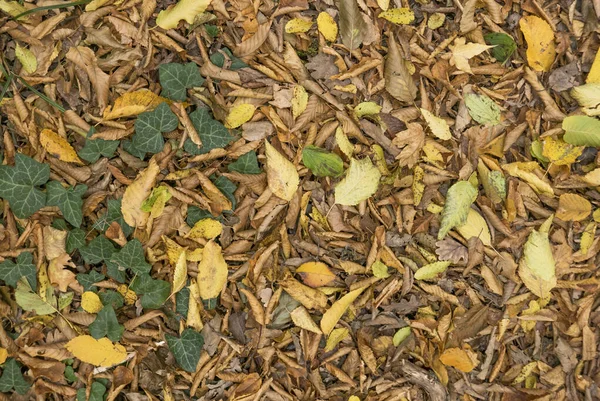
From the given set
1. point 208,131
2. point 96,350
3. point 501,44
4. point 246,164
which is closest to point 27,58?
point 208,131

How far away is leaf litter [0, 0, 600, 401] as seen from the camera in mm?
1332

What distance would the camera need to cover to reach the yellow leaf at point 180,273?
132cm

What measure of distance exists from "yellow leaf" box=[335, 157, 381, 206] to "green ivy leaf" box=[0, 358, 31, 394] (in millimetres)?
980

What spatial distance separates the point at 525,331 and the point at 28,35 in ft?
5.10

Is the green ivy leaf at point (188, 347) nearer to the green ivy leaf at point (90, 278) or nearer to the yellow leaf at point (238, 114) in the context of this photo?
the green ivy leaf at point (90, 278)

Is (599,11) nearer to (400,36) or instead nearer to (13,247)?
(400,36)

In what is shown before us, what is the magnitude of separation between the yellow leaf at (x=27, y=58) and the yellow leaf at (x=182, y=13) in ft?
1.15

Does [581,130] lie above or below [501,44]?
below

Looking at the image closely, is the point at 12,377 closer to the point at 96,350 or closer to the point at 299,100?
the point at 96,350

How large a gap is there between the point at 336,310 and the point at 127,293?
56cm

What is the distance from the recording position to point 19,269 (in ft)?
4.45

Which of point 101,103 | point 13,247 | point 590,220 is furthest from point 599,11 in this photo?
point 13,247

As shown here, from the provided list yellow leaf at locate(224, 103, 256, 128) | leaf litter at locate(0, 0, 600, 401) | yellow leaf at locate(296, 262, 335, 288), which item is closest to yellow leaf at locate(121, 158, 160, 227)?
leaf litter at locate(0, 0, 600, 401)

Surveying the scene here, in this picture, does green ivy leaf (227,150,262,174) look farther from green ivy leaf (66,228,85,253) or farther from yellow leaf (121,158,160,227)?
green ivy leaf (66,228,85,253)
